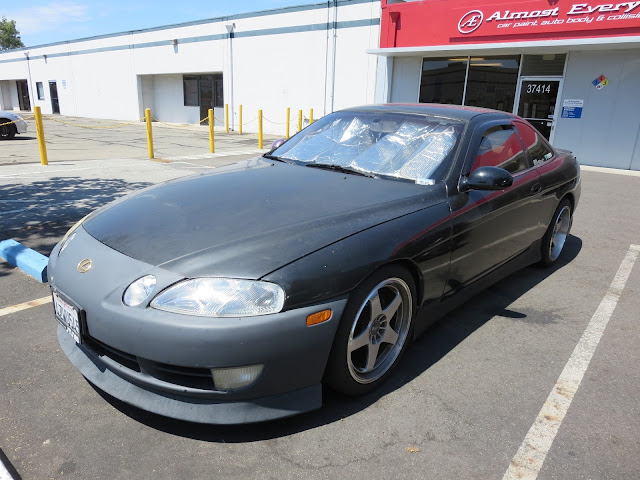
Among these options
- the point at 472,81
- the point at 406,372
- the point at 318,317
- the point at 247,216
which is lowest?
the point at 406,372

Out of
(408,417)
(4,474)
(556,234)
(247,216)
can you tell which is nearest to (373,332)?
(408,417)

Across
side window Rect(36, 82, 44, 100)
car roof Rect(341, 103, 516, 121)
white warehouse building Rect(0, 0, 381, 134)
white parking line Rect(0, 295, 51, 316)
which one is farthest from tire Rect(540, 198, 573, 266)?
side window Rect(36, 82, 44, 100)

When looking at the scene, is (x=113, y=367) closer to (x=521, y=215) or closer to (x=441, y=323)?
(x=441, y=323)

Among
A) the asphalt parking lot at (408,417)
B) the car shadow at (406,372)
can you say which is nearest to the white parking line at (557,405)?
the asphalt parking lot at (408,417)

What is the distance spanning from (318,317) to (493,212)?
69.8 inches

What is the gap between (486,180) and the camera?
2914 mm

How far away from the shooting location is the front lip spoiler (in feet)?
6.58

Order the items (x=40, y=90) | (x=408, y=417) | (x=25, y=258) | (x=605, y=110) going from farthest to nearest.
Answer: (x=40, y=90), (x=605, y=110), (x=25, y=258), (x=408, y=417)

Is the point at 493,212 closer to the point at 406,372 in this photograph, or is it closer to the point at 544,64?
the point at 406,372

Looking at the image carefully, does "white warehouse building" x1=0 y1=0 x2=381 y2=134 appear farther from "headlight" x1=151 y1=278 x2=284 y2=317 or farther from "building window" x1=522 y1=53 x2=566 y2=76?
"headlight" x1=151 y1=278 x2=284 y2=317

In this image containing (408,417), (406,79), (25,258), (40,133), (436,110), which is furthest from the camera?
(406,79)

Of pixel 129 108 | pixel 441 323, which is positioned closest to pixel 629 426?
pixel 441 323

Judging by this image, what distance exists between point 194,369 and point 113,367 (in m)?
0.43

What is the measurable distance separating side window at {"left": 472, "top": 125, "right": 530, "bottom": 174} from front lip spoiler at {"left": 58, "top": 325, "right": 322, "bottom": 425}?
1969 millimetres
